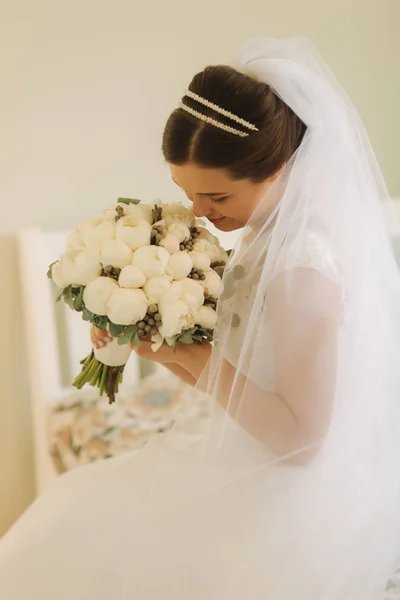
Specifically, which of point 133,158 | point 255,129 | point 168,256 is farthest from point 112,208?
point 133,158

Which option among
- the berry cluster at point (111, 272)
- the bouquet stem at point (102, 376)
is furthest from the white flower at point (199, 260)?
the bouquet stem at point (102, 376)

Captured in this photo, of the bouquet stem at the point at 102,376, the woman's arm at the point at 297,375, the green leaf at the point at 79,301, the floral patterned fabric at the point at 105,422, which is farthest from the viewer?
the floral patterned fabric at the point at 105,422

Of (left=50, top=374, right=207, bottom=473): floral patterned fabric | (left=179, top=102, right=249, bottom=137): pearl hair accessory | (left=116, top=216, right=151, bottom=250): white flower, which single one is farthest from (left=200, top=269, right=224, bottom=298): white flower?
(left=50, top=374, right=207, bottom=473): floral patterned fabric

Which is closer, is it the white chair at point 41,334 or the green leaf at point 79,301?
the green leaf at point 79,301

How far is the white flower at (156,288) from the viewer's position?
863 mm

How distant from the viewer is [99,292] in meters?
0.86

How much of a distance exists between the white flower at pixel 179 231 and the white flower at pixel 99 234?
9 cm

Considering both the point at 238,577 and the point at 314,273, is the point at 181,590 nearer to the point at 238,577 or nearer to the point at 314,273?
the point at 238,577

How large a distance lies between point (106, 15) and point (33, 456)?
1100mm

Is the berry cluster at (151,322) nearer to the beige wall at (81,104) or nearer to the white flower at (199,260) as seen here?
the white flower at (199,260)

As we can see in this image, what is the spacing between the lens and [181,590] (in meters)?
0.83

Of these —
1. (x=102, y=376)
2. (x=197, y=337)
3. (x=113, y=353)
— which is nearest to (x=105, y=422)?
(x=102, y=376)

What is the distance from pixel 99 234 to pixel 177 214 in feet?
0.47

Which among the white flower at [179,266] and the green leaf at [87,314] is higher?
the white flower at [179,266]
